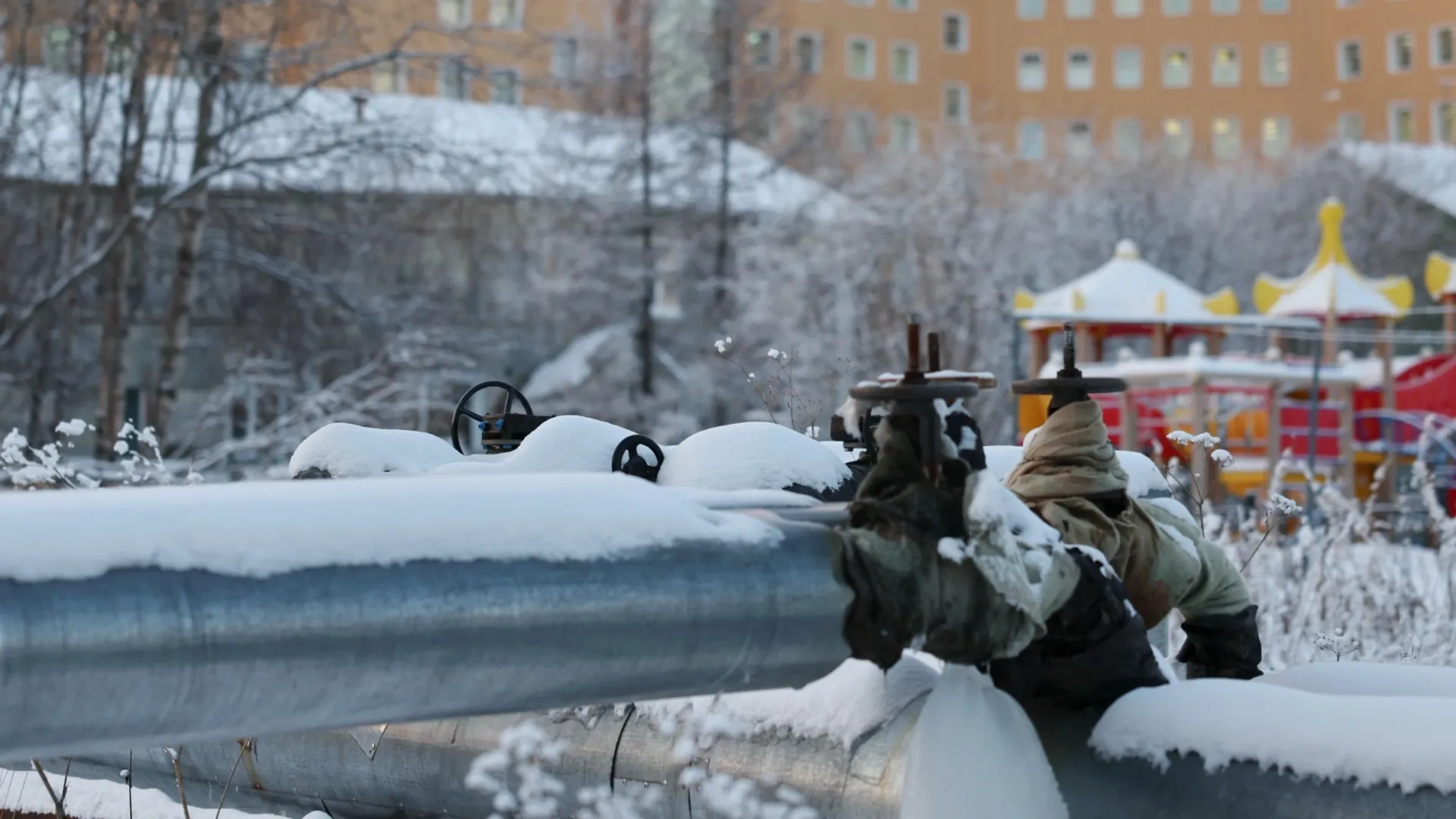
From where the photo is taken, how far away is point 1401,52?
5653 centimetres

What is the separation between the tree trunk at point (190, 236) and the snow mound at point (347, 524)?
1666cm

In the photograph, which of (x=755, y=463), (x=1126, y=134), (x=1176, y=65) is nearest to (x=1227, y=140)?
(x=1176, y=65)

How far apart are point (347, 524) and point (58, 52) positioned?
19.6 m

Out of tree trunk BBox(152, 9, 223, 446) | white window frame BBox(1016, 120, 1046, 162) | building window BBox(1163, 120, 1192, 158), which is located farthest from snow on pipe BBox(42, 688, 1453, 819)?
white window frame BBox(1016, 120, 1046, 162)

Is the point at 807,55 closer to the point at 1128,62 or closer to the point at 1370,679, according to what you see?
the point at 1128,62

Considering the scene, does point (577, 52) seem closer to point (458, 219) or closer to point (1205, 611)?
point (458, 219)

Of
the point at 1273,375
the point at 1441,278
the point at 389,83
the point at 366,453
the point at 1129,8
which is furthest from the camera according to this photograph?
the point at 1129,8

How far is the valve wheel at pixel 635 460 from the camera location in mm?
4027

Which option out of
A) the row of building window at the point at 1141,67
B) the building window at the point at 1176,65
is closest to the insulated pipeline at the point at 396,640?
the row of building window at the point at 1141,67

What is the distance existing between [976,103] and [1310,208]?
1528cm

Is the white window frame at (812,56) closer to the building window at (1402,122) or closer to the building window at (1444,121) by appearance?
the building window at (1444,121)

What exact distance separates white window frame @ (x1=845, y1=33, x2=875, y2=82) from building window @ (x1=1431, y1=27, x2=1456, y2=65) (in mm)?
17237

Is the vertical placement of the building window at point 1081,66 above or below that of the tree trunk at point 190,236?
above

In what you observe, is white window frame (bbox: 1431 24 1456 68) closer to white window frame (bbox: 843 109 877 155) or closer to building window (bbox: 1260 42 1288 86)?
building window (bbox: 1260 42 1288 86)
